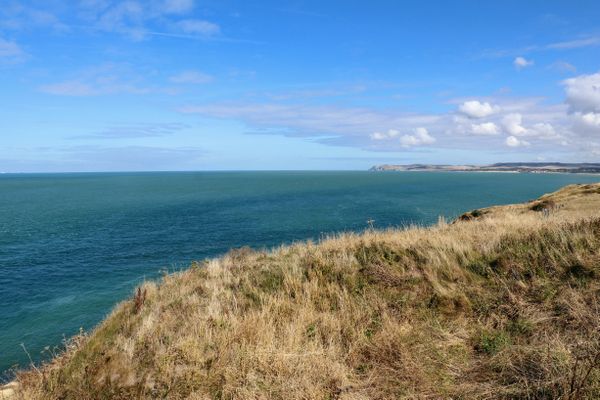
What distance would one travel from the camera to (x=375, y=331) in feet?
21.2

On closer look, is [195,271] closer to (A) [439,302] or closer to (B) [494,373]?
(A) [439,302]

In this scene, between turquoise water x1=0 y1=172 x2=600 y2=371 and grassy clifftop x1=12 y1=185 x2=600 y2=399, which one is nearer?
grassy clifftop x1=12 y1=185 x2=600 y2=399

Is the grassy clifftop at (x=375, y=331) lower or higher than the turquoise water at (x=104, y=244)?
higher

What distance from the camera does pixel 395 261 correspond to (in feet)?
31.7

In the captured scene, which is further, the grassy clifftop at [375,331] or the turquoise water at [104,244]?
the turquoise water at [104,244]

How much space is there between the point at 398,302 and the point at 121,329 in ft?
20.2

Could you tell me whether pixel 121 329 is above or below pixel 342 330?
below

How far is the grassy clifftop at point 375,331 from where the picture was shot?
494 cm

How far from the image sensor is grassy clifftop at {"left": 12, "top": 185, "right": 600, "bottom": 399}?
4941 millimetres

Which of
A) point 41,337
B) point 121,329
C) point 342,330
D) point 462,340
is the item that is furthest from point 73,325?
point 462,340

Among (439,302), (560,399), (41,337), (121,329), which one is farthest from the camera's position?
(41,337)

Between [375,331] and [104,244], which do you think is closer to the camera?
[375,331]

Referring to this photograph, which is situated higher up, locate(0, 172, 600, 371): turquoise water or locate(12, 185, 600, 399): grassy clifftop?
locate(12, 185, 600, 399): grassy clifftop

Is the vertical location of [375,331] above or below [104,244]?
above
